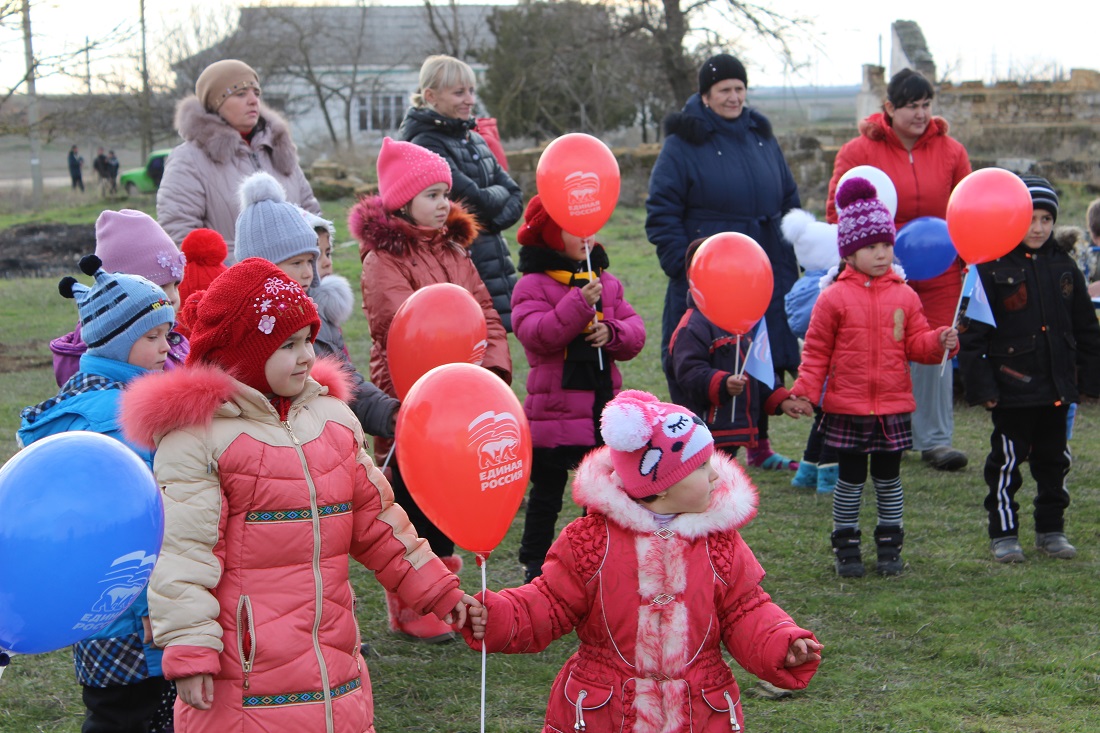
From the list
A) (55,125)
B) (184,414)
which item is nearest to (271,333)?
(184,414)

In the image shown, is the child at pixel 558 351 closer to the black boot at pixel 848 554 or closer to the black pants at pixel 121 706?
the black boot at pixel 848 554

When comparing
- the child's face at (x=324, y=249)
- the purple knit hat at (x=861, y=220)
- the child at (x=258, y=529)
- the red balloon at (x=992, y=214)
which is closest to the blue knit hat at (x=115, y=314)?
the child at (x=258, y=529)

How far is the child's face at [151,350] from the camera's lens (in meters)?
3.14

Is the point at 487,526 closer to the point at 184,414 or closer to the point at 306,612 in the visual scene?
the point at 306,612

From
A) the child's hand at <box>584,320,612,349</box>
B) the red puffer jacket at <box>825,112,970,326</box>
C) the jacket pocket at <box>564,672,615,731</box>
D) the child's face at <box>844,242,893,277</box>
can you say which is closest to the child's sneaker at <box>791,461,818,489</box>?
the red puffer jacket at <box>825,112,970,326</box>

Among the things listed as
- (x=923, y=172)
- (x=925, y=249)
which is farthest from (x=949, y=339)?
(x=923, y=172)

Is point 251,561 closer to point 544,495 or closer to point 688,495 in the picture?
point 688,495

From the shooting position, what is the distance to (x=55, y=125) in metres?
11.9

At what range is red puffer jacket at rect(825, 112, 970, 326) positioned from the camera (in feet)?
20.1

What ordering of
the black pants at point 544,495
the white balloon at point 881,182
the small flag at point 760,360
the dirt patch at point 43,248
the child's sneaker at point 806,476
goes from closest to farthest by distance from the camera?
the black pants at point 544,495 → the small flag at point 760,360 → the white balloon at point 881,182 → the child's sneaker at point 806,476 → the dirt patch at point 43,248

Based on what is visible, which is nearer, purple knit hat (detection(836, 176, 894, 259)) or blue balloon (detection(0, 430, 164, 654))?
blue balloon (detection(0, 430, 164, 654))

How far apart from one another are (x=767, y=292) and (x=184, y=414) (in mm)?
2805

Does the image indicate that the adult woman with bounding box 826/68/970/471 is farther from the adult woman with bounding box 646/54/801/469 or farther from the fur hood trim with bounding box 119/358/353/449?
the fur hood trim with bounding box 119/358/353/449

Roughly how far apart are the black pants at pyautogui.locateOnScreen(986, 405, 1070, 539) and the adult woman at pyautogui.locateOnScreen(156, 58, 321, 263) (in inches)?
136
